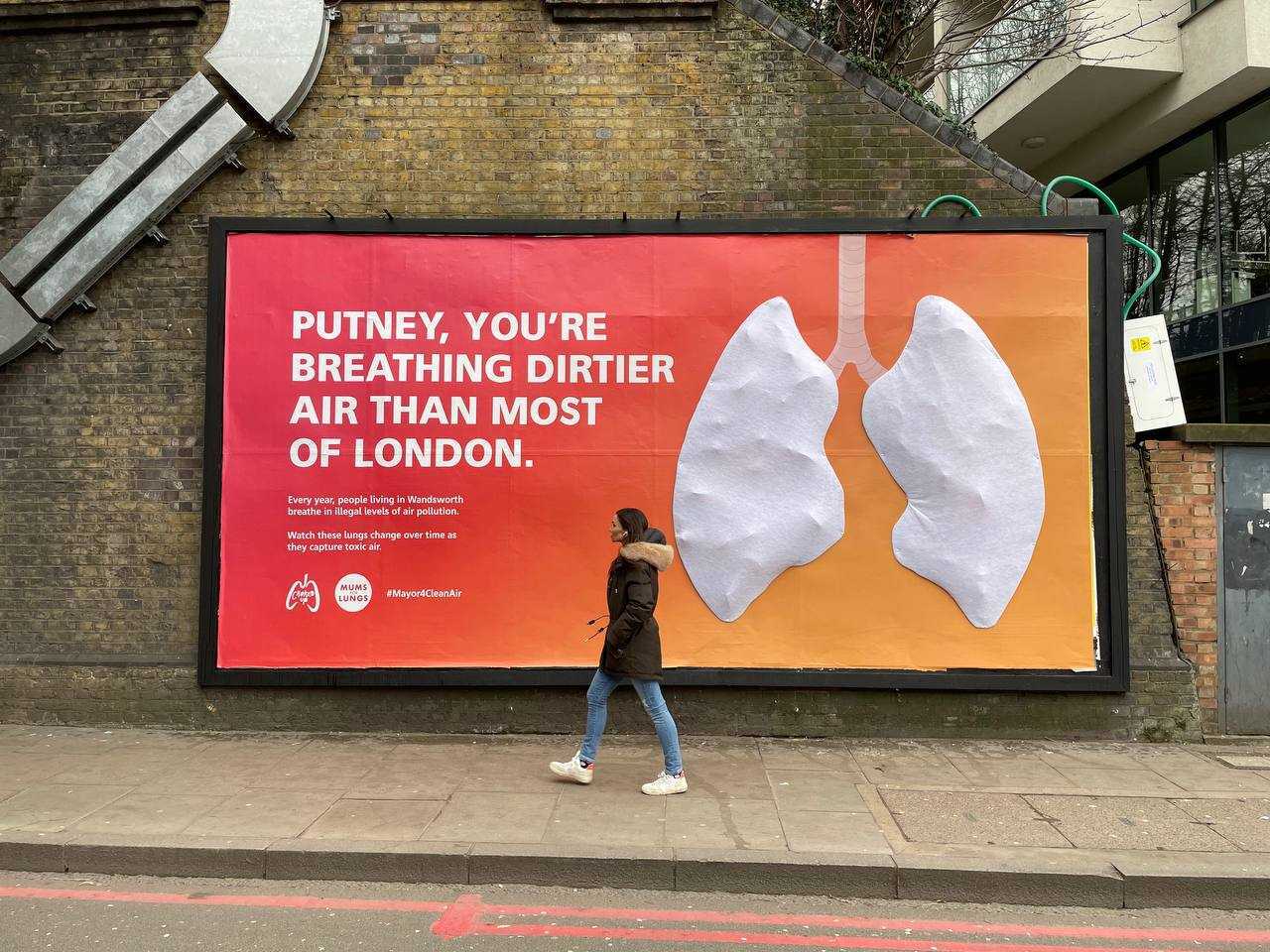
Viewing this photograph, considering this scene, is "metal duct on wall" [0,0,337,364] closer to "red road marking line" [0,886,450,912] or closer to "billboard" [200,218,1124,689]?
"billboard" [200,218,1124,689]

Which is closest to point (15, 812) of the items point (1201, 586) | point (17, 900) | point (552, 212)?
point (17, 900)

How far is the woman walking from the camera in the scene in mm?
5234

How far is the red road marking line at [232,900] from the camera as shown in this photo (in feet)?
13.6

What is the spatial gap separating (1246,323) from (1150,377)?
233 inches

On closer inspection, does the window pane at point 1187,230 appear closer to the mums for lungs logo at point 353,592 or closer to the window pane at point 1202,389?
the window pane at point 1202,389

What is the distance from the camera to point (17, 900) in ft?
13.8

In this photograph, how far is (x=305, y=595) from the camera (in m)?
6.67

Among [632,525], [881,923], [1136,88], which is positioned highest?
[1136,88]

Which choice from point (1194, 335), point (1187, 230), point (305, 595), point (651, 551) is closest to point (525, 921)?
point (651, 551)

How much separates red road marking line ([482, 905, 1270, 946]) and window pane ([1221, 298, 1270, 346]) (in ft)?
30.2

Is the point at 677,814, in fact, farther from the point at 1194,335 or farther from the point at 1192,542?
the point at 1194,335

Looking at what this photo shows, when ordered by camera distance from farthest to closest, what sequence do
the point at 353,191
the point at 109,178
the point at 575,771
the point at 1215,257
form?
the point at 1215,257
the point at 353,191
the point at 109,178
the point at 575,771

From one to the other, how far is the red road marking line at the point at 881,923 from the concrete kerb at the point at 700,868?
21 cm

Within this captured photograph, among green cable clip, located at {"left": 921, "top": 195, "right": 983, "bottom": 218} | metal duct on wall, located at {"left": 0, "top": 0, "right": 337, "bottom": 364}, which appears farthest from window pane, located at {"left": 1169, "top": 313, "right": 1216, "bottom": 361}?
metal duct on wall, located at {"left": 0, "top": 0, "right": 337, "bottom": 364}
